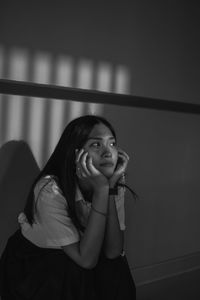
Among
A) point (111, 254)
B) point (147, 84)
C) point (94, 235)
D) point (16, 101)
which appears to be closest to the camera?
point (94, 235)

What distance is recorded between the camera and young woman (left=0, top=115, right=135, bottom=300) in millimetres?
966

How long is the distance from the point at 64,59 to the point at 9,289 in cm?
73

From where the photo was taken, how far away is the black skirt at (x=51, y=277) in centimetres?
96

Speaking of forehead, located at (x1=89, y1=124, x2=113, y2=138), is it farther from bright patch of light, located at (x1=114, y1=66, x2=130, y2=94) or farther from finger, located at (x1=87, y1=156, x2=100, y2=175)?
bright patch of light, located at (x1=114, y1=66, x2=130, y2=94)

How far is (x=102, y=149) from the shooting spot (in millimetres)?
1062

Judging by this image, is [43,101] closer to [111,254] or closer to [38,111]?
[38,111]

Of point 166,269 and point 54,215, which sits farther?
point 166,269

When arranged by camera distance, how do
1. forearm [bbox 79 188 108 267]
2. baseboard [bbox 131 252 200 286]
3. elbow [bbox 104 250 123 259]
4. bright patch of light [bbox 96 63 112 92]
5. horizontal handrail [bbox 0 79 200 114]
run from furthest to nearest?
baseboard [bbox 131 252 200 286], bright patch of light [bbox 96 63 112 92], horizontal handrail [bbox 0 79 200 114], elbow [bbox 104 250 123 259], forearm [bbox 79 188 108 267]

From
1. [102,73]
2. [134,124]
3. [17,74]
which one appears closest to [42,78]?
[17,74]

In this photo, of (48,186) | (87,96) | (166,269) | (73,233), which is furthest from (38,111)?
(166,269)

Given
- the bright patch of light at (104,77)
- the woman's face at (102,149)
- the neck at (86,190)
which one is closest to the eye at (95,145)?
the woman's face at (102,149)

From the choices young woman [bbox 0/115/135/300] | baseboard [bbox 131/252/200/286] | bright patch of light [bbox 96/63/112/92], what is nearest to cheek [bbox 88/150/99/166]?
young woman [bbox 0/115/135/300]

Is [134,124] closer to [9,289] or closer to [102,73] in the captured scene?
[102,73]

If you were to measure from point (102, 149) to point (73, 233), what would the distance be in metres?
0.25
